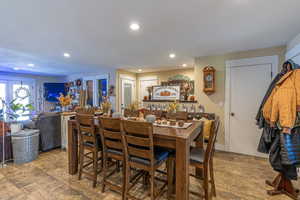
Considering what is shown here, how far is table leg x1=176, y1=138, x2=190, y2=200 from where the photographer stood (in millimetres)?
1505

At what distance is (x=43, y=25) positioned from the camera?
6.93 feet

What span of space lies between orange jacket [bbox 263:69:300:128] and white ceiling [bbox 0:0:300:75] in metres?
0.87

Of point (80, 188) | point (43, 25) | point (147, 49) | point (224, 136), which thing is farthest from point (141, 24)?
point (224, 136)

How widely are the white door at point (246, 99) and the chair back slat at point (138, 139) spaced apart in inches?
107

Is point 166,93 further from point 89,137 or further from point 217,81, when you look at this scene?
point 89,137

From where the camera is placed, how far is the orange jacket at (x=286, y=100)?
1769 millimetres

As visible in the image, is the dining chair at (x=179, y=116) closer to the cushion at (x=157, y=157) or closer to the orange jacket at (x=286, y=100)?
the cushion at (x=157, y=157)

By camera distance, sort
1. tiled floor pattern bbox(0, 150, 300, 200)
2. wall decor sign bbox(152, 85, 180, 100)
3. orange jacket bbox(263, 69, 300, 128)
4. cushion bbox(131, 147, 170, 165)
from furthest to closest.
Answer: wall decor sign bbox(152, 85, 180, 100) → tiled floor pattern bbox(0, 150, 300, 200) → orange jacket bbox(263, 69, 300, 128) → cushion bbox(131, 147, 170, 165)

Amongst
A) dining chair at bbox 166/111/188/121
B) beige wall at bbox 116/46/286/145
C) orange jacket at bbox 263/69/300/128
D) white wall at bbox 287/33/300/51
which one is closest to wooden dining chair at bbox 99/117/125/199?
dining chair at bbox 166/111/188/121

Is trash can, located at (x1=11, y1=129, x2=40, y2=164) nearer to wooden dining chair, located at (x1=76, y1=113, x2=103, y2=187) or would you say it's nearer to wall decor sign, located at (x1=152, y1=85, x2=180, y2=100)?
wooden dining chair, located at (x1=76, y1=113, x2=103, y2=187)

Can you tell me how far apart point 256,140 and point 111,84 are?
15.2 ft

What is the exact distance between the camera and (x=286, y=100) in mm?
1805

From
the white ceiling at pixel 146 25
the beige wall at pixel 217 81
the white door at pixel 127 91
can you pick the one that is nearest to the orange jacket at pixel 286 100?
the white ceiling at pixel 146 25

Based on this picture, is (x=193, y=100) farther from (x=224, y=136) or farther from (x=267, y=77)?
(x=267, y=77)
